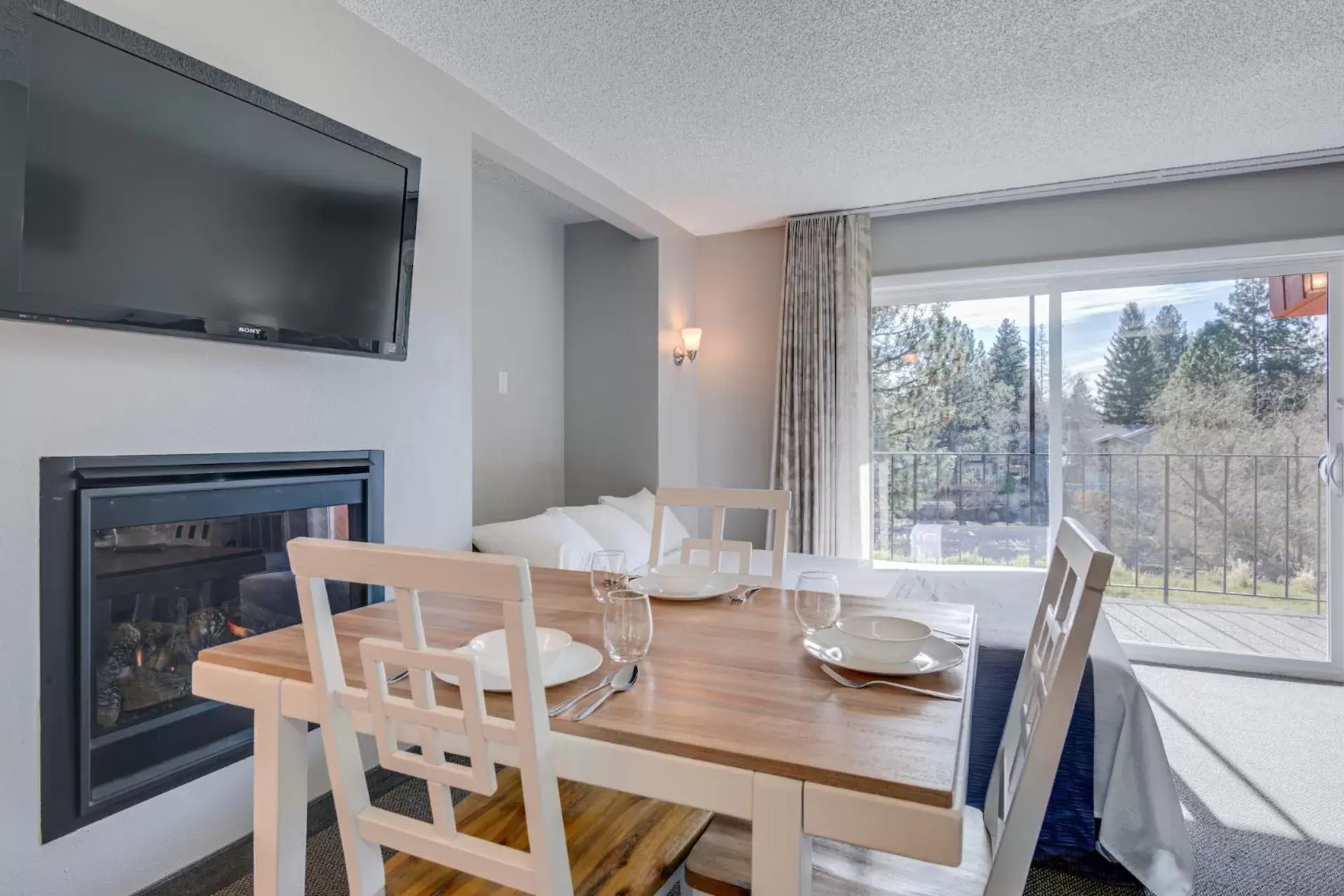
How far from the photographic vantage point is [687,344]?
4.41 meters

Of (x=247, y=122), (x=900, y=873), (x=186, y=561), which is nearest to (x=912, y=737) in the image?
(x=900, y=873)

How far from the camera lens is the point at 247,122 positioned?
1811 mm

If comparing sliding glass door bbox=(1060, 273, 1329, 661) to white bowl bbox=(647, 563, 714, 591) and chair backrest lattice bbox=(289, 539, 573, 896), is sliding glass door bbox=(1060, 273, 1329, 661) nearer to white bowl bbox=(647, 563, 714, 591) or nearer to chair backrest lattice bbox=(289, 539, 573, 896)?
white bowl bbox=(647, 563, 714, 591)

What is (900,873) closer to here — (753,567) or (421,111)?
(753,567)

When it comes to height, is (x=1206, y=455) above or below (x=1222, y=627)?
above

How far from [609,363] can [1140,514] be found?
301 cm

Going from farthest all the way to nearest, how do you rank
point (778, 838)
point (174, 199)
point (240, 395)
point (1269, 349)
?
point (1269, 349) < point (240, 395) < point (174, 199) < point (778, 838)

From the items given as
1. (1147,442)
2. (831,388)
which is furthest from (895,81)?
(1147,442)

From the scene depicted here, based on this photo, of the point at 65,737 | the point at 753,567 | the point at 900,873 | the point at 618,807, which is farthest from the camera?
the point at 753,567

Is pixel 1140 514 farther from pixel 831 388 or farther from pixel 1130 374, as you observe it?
pixel 831 388

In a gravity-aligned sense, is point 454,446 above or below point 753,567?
above

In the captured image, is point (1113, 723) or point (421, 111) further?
point (421, 111)

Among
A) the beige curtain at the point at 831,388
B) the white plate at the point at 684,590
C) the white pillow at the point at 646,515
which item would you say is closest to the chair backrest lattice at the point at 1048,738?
the white plate at the point at 684,590

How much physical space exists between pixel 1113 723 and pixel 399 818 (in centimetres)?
171
